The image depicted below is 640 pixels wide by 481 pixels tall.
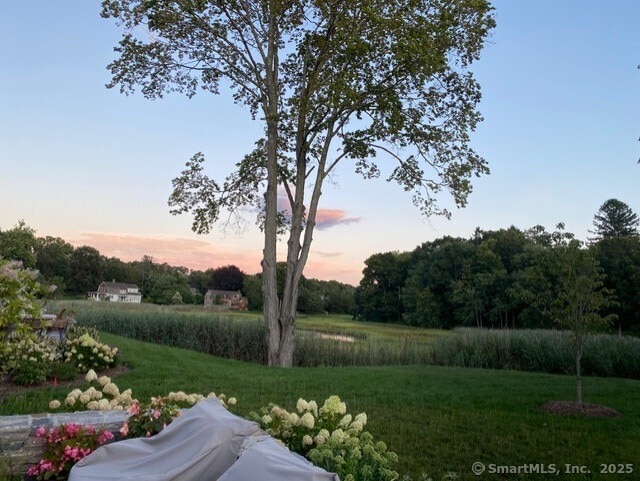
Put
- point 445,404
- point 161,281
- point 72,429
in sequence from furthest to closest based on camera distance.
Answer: point 161,281 → point 445,404 → point 72,429

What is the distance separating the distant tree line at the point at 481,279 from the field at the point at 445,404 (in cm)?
1183

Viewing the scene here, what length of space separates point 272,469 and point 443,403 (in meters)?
6.17

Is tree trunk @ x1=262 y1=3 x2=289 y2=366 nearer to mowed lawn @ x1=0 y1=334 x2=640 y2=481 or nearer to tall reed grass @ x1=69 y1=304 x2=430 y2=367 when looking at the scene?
mowed lawn @ x1=0 y1=334 x2=640 y2=481

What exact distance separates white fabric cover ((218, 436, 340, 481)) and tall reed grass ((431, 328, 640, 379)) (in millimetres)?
12437

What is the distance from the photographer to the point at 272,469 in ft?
8.19

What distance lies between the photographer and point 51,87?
11.8m

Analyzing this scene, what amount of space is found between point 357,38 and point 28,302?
1005 centimetres

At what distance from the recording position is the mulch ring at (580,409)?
748 centimetres

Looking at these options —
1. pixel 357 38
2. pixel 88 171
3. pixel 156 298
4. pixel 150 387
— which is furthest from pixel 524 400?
pixel 156 298

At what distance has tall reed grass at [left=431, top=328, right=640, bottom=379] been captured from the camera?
1350cm

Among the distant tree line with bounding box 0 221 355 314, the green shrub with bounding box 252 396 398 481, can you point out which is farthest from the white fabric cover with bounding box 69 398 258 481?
the distant tree line with bounding box 0 221 355 314

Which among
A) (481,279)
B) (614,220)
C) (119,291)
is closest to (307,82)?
(481,279)

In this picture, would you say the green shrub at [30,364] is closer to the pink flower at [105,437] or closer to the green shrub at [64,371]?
the green shrub at [64,371]

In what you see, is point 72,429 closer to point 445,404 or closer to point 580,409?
point 445,404
